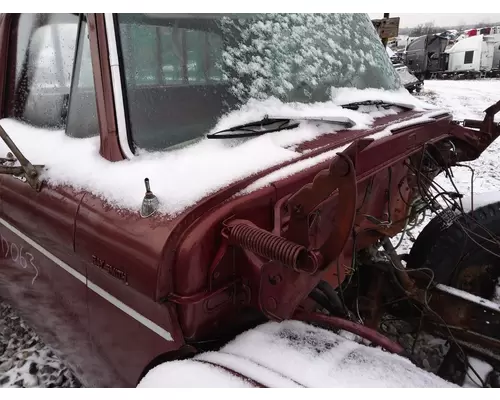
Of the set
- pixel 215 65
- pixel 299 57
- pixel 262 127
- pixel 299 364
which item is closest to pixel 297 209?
pixel 299 364

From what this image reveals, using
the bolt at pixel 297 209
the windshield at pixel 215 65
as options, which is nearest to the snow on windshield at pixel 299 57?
the windshield at pixel 215 65

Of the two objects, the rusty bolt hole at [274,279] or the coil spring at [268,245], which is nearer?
the coil spring at [268,245]

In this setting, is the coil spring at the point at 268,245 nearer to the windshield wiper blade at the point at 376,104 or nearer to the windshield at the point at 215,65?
the windshield at the point at 215,65

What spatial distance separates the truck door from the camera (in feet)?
6.01

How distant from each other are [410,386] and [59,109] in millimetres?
1946

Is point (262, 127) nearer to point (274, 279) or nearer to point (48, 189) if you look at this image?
point (274, 279)

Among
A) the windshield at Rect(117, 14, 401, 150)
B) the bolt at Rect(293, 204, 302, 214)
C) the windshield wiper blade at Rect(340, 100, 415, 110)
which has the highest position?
the windshield at Rect(117, 14, 401, 150)

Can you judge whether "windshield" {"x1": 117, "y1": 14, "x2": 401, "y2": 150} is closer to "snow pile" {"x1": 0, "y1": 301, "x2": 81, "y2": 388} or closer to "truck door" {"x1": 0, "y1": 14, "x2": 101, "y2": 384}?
"truck door" {"x1": 0, "y1": 14, "x2": 101, "y2": 384}

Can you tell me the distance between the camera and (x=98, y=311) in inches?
69.7

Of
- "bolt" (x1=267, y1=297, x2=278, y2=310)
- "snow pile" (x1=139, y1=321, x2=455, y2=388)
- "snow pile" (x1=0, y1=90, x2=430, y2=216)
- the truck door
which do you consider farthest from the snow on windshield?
"snow pile" (x1=139, y1=321, x2=455, y2=388)

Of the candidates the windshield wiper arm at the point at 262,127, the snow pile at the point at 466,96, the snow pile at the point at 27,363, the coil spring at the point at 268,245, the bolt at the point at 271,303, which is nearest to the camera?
the coil spring at the point at 268,245

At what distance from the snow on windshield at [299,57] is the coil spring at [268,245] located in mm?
854

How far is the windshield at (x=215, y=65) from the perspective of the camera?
1.79m

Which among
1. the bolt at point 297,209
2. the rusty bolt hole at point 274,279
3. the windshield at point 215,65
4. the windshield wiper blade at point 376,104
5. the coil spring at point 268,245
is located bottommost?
the rusty bolt hole at point 274,279
